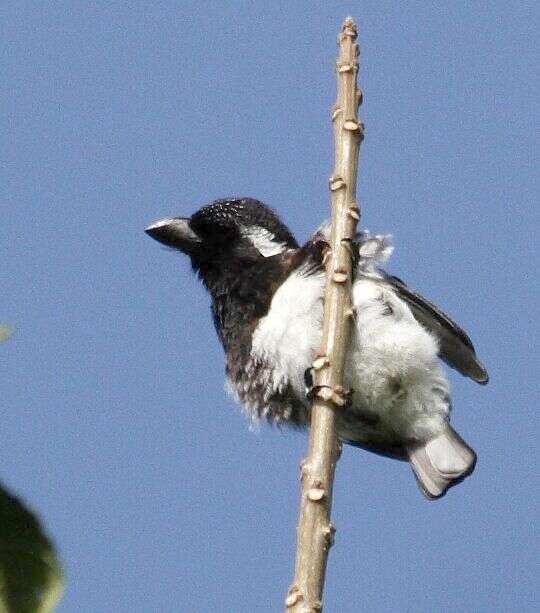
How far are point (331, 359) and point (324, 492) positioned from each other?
43 cm

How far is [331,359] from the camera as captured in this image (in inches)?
77.9

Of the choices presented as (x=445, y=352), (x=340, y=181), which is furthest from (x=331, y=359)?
(x=445, y=352)

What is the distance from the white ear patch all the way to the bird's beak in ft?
0.71

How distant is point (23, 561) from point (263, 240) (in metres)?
3.01

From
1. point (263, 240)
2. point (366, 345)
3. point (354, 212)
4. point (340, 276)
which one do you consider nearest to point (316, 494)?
point (340, 276)

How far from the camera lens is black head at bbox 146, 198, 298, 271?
3.86 m

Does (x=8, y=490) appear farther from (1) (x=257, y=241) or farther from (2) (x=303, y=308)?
(1) (x=257, y=241)

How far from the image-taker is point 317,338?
3.33 meters

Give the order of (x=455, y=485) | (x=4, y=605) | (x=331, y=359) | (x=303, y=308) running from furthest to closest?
(x=455, y=485), (x=303, y=308), (x=331, y=359), (x=4, y=605)

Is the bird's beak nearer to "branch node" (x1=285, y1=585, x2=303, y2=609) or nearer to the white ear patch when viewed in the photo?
the white ear patch

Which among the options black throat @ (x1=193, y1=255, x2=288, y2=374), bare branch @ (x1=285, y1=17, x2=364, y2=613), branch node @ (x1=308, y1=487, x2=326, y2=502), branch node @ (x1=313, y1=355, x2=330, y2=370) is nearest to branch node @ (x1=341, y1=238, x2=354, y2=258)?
bare branch @ (x1=285, y1=17, x2=364, y2=613)

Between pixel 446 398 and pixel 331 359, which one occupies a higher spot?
pixel 446 398

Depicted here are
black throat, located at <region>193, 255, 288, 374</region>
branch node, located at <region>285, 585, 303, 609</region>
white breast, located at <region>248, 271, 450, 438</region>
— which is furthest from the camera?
black throat, located at <region>193, 255, 288, 374</region>

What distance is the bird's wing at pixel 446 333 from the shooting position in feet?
11.8
